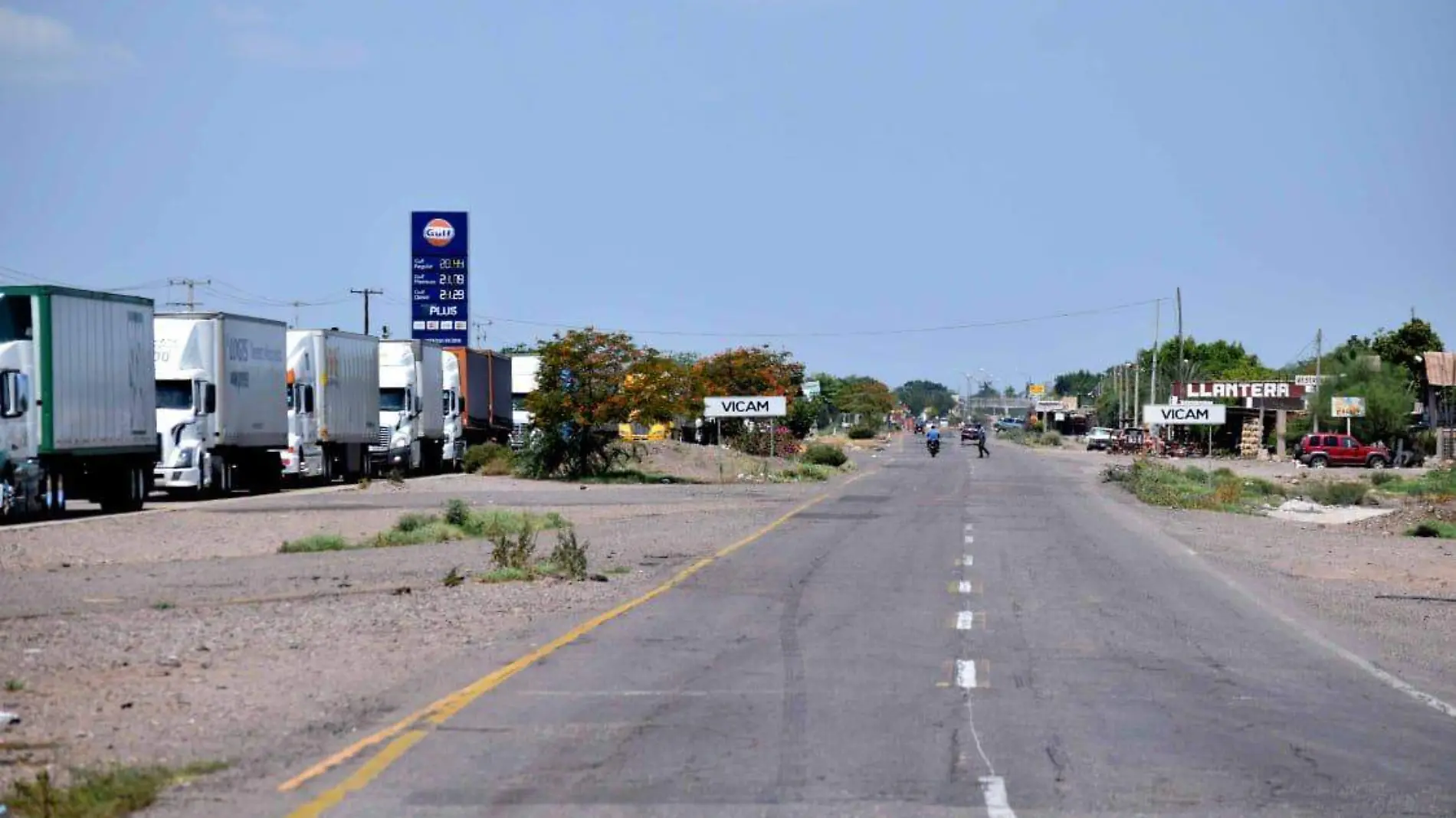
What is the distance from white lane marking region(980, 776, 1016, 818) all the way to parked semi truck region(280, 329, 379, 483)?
37650 mm

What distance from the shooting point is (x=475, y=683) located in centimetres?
1212

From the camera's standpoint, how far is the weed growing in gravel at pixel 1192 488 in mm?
44750

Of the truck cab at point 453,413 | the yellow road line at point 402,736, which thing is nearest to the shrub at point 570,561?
the yellow road line at point 402,736

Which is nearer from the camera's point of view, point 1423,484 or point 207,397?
point 207,397

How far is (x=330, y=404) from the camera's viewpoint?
47594 mm

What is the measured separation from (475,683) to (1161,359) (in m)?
161

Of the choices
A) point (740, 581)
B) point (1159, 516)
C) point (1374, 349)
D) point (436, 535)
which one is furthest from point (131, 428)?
point (1374, 349)

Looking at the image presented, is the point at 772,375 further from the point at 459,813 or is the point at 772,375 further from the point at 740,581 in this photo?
the point at 459,813

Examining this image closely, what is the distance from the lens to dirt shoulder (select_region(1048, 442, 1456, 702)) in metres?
15.5

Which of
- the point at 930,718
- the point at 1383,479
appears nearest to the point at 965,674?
the point at 930,718

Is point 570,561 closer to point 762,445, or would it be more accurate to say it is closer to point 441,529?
point 441,529

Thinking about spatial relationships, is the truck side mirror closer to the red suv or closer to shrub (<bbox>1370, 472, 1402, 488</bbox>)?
shrub (<bbox>1370, 472, 1402, 488</bbox>)

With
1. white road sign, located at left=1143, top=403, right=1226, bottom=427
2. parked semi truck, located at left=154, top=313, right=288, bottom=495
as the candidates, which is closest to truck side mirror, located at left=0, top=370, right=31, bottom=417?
parked semi truck, located at left=154, top=313, right=288, bottom=495

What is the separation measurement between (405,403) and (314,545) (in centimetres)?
3059
